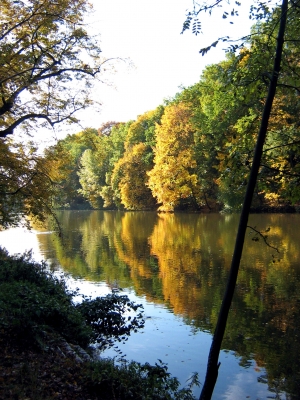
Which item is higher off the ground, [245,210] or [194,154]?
[194,154]

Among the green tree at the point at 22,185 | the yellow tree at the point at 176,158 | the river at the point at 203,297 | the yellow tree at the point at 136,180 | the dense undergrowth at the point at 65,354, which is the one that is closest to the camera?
the dense undergrowth at the point at 65,354

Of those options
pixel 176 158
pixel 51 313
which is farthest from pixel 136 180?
pixel 51 313

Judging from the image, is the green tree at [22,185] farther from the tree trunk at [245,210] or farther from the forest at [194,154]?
the tree trunk at [245,210]

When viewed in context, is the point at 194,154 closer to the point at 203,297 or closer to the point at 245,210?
the point at 203,297

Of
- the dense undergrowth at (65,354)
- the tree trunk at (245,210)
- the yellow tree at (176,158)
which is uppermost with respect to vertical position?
the yellow tree at (176,158)

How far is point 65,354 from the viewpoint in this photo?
7.23 meters

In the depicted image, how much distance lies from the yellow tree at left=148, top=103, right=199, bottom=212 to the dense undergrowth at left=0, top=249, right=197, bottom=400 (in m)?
38.5

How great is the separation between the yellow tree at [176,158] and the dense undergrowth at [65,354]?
38.5 metres

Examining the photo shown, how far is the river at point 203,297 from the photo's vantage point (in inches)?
325

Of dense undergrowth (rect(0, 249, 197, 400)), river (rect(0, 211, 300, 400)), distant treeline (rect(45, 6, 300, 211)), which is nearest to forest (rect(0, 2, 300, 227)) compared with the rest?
distant treeline (rect(45, 6, 300, 211))

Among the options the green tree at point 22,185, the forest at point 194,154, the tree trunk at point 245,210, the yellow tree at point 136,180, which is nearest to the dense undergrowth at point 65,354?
the tree trunk at point 245,210

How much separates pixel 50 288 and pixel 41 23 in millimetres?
7024

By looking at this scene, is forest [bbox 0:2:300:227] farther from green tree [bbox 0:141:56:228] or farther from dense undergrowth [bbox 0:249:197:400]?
dense undergrowth [bbox 0:249:197:400]

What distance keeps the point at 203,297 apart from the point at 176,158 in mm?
36865
